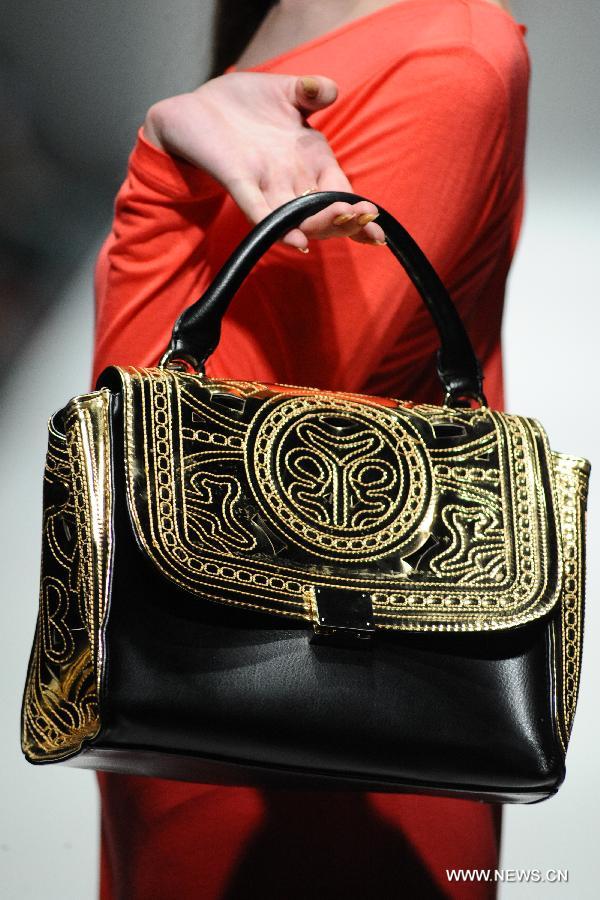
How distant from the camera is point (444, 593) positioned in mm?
529

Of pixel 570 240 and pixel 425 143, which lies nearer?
pixel 425 143

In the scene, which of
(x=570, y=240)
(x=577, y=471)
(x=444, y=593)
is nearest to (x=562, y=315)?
(x=570, y=240)

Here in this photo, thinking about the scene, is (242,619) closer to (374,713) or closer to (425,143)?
(374,713)

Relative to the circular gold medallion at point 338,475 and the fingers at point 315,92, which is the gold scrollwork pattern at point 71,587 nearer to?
the circular gold medallion at point 338,475

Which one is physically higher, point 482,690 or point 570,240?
point 570,240

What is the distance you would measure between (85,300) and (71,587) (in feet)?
1.24

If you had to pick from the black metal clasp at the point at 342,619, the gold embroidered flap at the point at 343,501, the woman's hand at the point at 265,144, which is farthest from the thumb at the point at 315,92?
the black metal clasp at the point at 342,619

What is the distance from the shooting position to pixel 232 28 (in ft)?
2.70

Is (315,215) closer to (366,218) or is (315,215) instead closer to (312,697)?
(366,218)

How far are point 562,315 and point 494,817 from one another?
1.33 ft

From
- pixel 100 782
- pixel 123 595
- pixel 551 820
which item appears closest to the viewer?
pixel 123 595

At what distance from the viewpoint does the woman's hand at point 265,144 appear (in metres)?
0.62

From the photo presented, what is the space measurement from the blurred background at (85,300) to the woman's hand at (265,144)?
17 centimetres

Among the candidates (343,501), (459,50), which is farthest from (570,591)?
(459,50)
